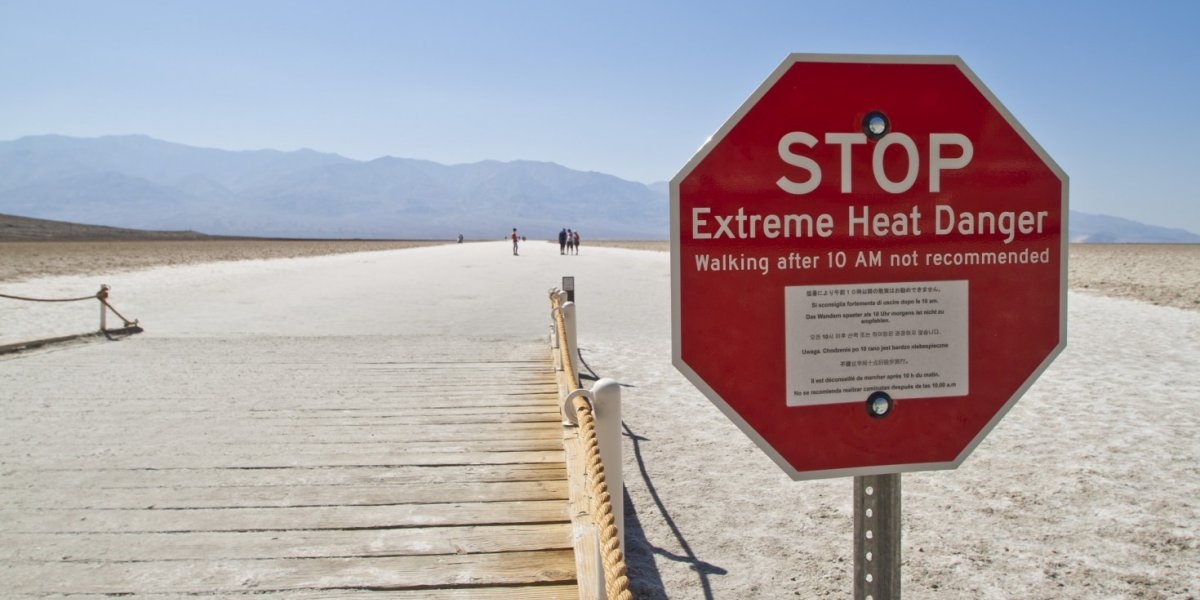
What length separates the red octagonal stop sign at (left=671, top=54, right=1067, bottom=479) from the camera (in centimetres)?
174

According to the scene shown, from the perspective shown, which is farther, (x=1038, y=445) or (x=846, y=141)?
(x=1038, y=445)

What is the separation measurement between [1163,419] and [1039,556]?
4.04m

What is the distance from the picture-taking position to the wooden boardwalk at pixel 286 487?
329cm

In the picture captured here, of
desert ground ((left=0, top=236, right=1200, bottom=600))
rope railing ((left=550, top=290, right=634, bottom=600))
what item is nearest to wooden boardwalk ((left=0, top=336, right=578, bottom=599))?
rope railing ((left=550, top=290, right=634, bottom=600))

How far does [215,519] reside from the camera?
3908 millimetres

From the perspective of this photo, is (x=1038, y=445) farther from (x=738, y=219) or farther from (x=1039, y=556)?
(x=738, y=219)

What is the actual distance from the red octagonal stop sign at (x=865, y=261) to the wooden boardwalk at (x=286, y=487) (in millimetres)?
1661

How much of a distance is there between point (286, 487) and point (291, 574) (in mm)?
1139

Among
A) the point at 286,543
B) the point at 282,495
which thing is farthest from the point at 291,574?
the point at 282,495

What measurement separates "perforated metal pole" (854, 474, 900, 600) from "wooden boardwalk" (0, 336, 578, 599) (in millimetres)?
1524

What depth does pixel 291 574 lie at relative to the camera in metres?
3.32

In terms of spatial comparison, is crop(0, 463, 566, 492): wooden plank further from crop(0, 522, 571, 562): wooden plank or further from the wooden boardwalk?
crop(0, 522, 571, 562): wooden plank

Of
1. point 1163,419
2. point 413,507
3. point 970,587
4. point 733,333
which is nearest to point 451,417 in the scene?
point 413,507

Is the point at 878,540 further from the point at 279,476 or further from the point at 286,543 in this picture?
the point at 279,476
